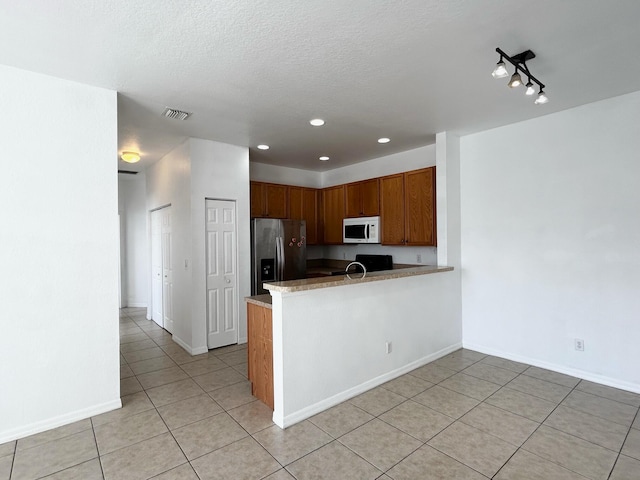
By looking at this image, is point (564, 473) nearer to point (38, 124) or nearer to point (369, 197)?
point (369, 197)

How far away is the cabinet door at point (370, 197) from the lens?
520cm

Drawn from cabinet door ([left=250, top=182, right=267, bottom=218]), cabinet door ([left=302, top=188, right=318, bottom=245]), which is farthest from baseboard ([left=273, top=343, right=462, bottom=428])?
cabinet door ([left=250, top=182, right=267, bottom=218])

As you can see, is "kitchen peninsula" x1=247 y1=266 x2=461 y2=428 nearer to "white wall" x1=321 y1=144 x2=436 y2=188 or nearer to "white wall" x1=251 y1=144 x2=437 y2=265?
"white wall" x1=251 y1=144 x2=437 y2=265

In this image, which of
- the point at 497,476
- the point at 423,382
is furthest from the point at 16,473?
the point at 423,382

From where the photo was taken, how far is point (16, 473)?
209cm

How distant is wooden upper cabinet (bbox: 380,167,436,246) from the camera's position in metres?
4.49

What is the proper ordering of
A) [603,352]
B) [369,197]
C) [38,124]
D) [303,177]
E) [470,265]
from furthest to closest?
1. [303,177]
2. [369,197]
3. [470,265]
4. [603,352]
5. [38,124]

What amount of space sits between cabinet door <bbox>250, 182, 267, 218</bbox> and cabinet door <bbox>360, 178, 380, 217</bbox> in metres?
1.60

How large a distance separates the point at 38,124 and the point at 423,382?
13.3ft

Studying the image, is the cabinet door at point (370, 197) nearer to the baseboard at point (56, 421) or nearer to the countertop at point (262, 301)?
the countertop at point (262, 301)

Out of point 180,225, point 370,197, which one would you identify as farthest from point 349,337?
point 180,225

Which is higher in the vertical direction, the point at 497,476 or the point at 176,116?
the point at 176,116

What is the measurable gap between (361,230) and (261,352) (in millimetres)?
2865

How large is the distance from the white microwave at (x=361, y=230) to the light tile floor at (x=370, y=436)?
2.28 metres
